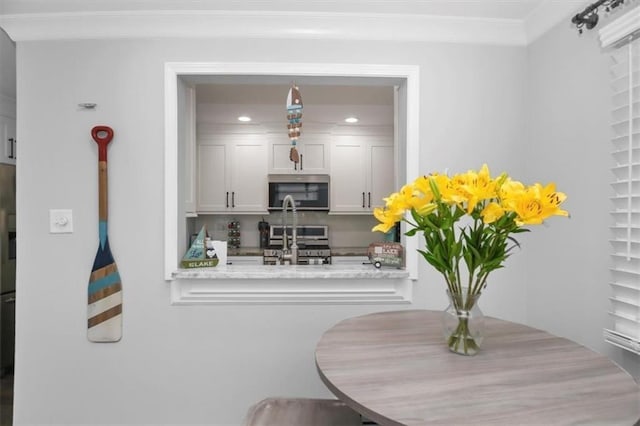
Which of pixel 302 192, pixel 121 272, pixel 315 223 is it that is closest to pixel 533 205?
pixel 121 272

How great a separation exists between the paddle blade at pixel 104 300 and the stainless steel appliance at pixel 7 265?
1513 millimetres

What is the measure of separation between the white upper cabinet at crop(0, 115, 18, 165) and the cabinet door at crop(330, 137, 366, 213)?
297 cm

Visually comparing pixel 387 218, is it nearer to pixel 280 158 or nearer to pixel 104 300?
pixel 104 300

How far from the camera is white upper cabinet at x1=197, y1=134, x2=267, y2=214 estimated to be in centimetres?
425

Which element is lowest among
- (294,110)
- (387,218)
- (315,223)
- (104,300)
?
(104,300)

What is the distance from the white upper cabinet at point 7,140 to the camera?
3.02 metres

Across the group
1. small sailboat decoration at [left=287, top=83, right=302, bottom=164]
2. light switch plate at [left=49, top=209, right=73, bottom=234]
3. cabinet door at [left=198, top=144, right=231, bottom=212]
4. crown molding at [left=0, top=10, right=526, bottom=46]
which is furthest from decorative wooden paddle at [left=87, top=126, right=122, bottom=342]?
cabinet door at [left=198, top=144, right=231, bottom=212]

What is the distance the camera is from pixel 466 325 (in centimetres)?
109

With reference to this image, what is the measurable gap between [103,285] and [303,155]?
8.86ft

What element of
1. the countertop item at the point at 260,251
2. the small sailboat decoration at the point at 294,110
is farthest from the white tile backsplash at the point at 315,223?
the small sailboat decoration at the point at 294,110

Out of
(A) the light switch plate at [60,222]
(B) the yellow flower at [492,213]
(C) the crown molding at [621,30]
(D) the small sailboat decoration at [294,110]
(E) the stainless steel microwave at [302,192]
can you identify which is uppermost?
(C) the crown molding at [621,30]

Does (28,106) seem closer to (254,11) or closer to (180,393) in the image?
(254,11)

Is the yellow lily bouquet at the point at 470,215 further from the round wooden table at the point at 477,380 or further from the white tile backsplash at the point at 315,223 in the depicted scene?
the white tile backsplash at the point at 315,223

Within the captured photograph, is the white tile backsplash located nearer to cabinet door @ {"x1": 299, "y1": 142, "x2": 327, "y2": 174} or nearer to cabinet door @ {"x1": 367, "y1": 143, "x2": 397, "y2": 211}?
cabinet door @ {"x1": 367, "y1": 143, "x2": 397, "y2": 211}
